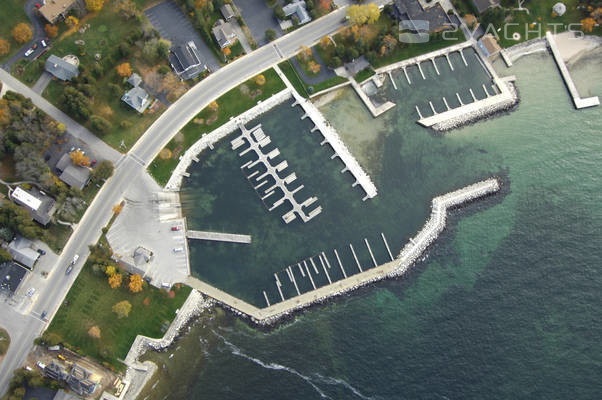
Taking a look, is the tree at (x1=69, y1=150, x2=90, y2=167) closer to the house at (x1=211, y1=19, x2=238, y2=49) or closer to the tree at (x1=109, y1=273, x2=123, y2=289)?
the tree at (x1=109, y1=273, x2=123, y2=289)

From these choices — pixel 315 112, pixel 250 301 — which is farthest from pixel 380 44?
pixel 250 301

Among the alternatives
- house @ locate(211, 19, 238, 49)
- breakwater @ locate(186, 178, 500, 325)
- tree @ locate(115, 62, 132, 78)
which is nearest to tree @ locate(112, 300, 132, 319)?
breakwater @ locate(186, 178, 500, 325)

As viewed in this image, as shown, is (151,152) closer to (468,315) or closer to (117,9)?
(117,9)

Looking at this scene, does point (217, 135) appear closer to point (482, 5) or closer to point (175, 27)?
point (175, 27)

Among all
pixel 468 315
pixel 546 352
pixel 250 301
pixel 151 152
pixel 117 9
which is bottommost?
pixel 546 352

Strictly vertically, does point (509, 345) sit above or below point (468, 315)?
below

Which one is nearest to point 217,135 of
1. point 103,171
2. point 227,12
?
point 103,171
